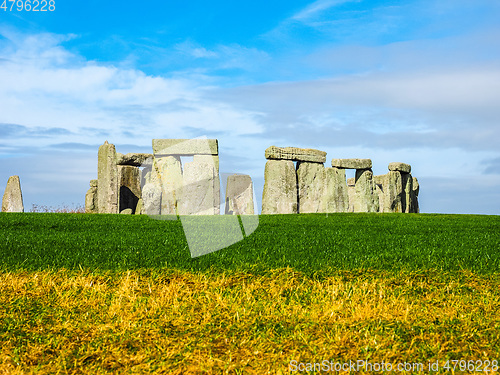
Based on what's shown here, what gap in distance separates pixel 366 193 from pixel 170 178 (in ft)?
27.2

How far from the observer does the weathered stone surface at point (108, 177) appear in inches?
727

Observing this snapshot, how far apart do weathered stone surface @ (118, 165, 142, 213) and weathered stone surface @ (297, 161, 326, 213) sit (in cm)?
631

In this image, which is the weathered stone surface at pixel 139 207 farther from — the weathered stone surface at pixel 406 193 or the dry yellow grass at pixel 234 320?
the dry yellow grass at pixel 234 320

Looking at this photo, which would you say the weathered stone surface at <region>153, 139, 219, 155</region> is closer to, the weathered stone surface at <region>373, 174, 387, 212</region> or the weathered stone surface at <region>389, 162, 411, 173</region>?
the weathered stone surface at <region>373, 174, 387, 212</region>

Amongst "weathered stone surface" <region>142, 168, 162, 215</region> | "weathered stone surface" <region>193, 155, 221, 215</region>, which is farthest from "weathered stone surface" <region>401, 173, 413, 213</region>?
"weathered stone surface" <region>142, 168, 162, 215</region>

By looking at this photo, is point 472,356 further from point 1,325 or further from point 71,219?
point 71,219

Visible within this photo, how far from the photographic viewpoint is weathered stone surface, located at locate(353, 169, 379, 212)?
67.3 ft

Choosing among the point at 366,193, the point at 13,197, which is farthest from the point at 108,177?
the point at 366,193

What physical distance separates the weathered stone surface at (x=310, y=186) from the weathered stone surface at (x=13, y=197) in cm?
1084

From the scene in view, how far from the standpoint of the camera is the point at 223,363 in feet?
12.4

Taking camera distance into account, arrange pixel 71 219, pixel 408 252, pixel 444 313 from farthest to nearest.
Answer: pixel 71 219 < pixel 408 252 < pixel 444 313

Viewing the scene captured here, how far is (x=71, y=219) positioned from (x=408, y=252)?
26.4 feet

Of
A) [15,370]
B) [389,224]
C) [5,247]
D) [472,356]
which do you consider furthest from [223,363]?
[389,224]

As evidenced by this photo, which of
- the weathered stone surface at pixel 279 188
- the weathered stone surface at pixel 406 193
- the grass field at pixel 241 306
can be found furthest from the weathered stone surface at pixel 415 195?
the grass field at pixel 241 306
